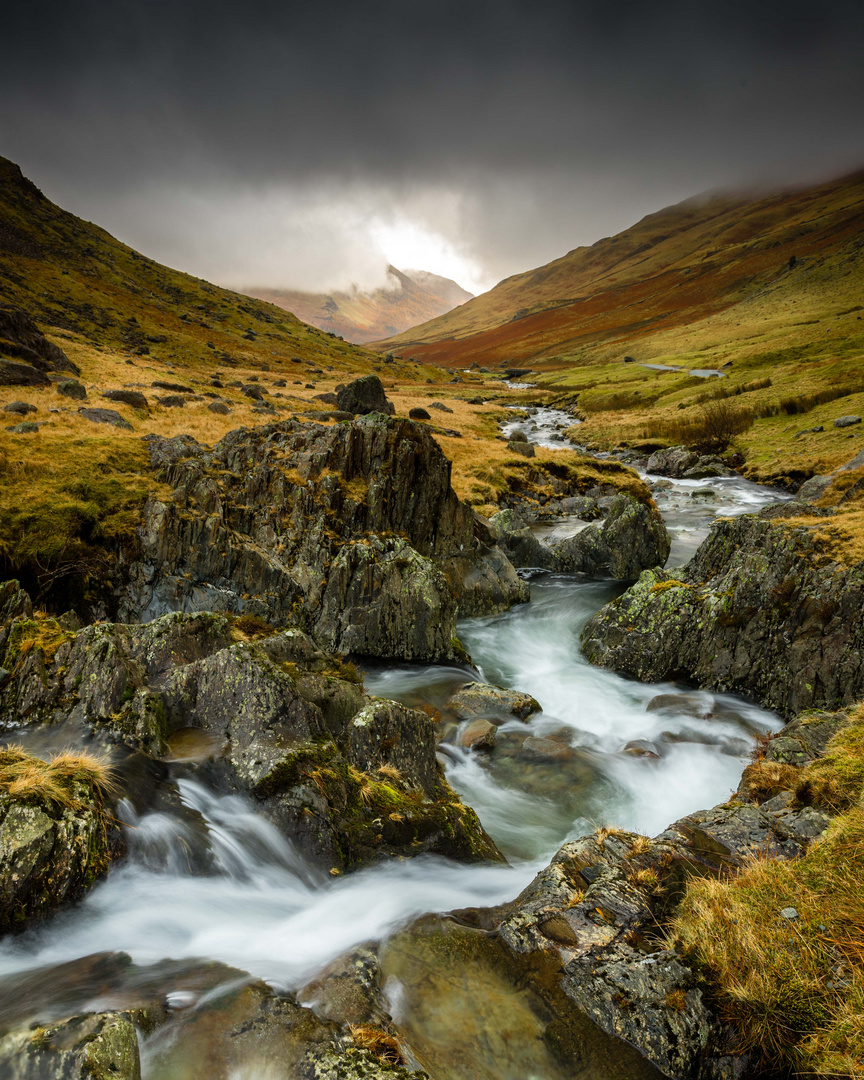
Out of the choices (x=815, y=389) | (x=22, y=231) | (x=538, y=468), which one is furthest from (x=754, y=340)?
(x=22, y=231)

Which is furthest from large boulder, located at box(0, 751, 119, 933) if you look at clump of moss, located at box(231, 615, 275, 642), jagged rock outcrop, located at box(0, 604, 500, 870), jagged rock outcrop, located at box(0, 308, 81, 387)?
jagged rock outcrop, located at box(0, 308, 81, 387)

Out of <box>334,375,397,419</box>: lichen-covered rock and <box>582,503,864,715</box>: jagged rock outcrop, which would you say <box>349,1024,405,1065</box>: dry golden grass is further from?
<box>334,375,397,419</box>: lichen-covered rock

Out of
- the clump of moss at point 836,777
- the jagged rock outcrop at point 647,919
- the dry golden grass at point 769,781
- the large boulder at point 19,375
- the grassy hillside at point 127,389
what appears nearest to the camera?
the jagged rock outcrop at point 647,919

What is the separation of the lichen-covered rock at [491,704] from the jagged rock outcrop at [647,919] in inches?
281

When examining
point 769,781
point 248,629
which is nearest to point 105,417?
point 248,629

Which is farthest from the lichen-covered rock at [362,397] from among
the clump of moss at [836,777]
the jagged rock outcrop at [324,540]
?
the clump of moss at [836,777]

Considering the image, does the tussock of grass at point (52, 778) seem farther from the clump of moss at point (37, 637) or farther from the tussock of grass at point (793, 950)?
the tussock of grass at point (793, 950)

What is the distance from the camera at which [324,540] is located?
1816cm

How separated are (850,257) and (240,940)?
192 meters

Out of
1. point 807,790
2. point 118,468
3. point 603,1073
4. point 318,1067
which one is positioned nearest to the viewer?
point 318,1067

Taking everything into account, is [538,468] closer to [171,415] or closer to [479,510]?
[479,510]

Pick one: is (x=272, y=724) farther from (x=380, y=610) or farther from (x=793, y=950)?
(x=380, y=610)

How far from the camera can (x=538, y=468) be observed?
1522 inches

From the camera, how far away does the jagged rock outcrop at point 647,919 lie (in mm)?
4973
